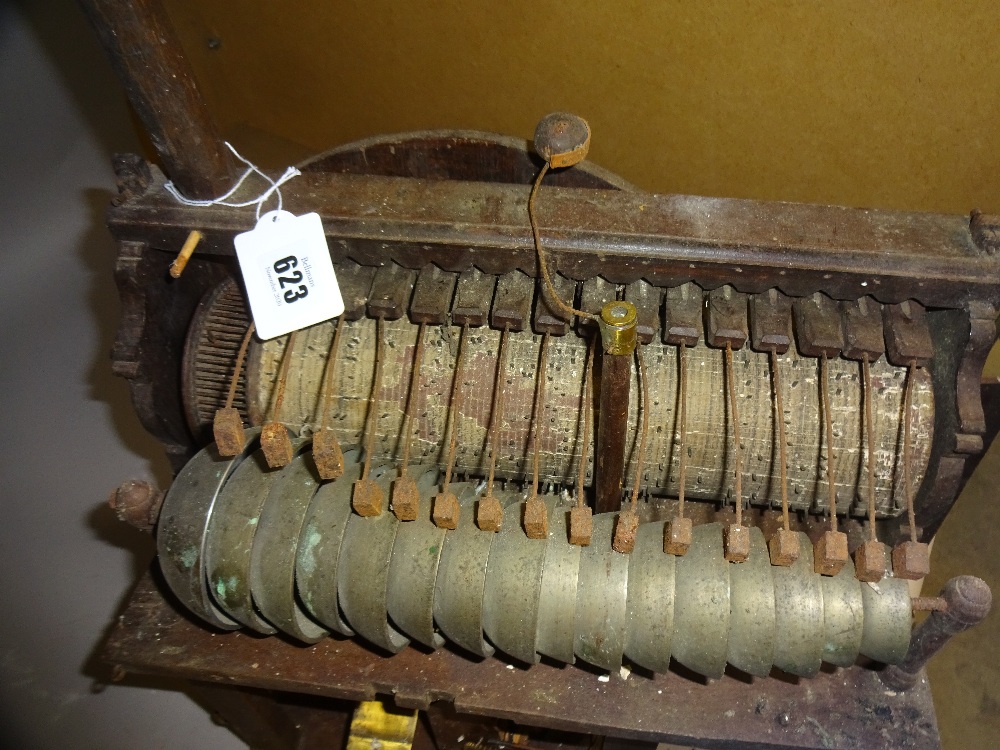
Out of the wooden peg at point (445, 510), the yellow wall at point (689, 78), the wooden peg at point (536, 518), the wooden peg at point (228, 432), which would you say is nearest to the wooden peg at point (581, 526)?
the wooden peg at point (536, 518)

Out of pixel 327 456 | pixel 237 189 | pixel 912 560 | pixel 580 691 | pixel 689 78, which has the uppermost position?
pixel 689 78

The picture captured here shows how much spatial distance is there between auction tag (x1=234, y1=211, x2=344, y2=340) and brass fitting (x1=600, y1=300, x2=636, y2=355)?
1.75 feet

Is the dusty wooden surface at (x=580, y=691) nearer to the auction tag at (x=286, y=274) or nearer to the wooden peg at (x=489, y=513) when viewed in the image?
the wooden peg at (x=489, y=513)

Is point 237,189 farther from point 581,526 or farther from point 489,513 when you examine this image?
point 581,526

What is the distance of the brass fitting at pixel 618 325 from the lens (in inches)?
45.7

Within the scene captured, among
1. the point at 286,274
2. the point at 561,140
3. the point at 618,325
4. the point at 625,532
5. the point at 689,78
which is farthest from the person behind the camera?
the point at 689,78

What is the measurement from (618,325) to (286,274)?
65 cm

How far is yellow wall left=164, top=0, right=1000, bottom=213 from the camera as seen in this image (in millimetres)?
2135

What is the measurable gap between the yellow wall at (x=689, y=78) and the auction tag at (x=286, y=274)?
129cm

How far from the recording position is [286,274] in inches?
58.1

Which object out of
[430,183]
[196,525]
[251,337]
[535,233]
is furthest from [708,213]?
[196,525]

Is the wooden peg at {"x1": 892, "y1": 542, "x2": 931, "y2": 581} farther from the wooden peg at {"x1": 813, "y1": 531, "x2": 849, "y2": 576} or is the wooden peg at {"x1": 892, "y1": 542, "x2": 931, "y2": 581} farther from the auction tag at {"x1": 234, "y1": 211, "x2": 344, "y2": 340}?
the auction tag at {"x1": 234, "y1": 211, "x2": 344, "y2": 340}

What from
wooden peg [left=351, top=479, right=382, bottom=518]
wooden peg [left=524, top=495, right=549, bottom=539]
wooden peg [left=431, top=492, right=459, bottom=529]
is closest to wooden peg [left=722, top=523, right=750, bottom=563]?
wooden peg [left=524, top=495, right=549, bottom=539]

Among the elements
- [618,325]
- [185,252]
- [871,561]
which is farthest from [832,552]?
[185,252]
